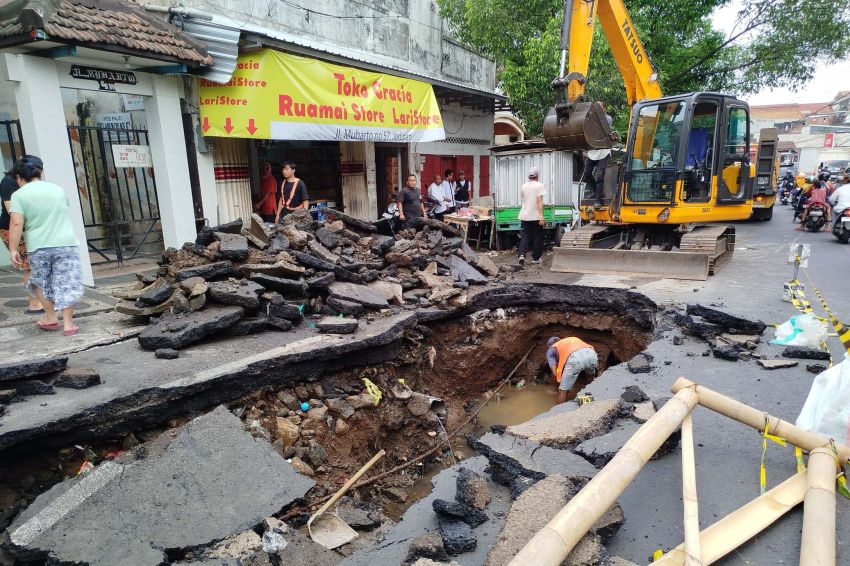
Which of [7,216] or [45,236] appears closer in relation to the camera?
[45,236]

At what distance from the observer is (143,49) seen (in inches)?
258

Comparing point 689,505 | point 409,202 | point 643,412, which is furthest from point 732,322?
point 409,202

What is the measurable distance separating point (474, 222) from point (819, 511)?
34.3 feet

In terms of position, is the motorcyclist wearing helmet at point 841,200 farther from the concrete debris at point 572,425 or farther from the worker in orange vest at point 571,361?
the concrete debris at point 572,425

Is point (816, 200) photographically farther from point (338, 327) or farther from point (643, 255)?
point (338, 327)

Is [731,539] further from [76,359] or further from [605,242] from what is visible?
[605,242]

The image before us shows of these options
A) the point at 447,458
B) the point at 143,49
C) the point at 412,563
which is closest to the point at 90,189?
the point at 143,49

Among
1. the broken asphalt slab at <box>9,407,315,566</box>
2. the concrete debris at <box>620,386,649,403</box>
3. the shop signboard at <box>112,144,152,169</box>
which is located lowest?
the broken asphalt slab at <box>9,407,315,566</box>

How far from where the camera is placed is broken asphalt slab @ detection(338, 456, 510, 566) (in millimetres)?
2475

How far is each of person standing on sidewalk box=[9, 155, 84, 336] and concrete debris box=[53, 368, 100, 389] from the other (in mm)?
1308

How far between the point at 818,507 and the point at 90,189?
1072 cm

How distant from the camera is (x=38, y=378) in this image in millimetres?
3820

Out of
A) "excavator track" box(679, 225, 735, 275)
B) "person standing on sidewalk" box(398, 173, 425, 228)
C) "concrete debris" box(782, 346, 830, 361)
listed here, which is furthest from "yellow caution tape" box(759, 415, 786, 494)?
"person standing on sidewalk" box(398, 173, 425, 228)

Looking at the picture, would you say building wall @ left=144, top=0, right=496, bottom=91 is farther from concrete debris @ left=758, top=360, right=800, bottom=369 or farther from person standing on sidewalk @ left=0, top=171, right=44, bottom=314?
concrete debris @ left=758, top=360, right=800, bottom=369
